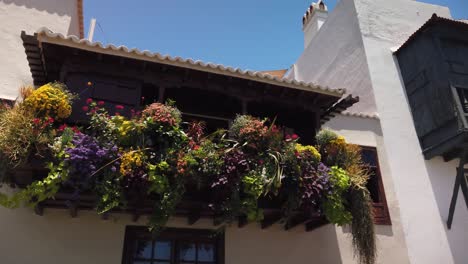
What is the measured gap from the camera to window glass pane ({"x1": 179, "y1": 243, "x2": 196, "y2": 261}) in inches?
306

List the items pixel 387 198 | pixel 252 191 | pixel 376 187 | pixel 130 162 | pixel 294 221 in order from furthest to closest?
pixel 376 187 < pixel 387 198 < pixel 294 221 < pixel 252 191 < pixel 130 162

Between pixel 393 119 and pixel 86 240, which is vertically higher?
pixel 393 119

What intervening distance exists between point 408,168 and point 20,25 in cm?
975

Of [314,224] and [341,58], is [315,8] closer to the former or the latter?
[341,58]

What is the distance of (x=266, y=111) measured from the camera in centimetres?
942

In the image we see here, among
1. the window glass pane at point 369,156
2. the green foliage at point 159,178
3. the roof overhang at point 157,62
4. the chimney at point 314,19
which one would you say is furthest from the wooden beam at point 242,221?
the chimney at point 314,19

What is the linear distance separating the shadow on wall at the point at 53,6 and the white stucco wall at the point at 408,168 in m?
8.01

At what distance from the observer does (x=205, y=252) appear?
7.98 metres

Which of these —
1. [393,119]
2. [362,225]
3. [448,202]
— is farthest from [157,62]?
[448,202]

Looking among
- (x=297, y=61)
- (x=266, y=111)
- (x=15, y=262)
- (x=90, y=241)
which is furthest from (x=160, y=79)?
(x=297, y=61)

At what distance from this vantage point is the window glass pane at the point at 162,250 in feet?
25.1

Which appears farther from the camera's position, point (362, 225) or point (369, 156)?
point (369, 156)

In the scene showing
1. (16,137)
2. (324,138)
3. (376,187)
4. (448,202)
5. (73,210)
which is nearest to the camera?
(16,137)

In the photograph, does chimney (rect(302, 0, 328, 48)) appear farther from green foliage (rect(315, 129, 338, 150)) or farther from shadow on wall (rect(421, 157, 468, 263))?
green foliage (rect(315, 129, 338, 150))
